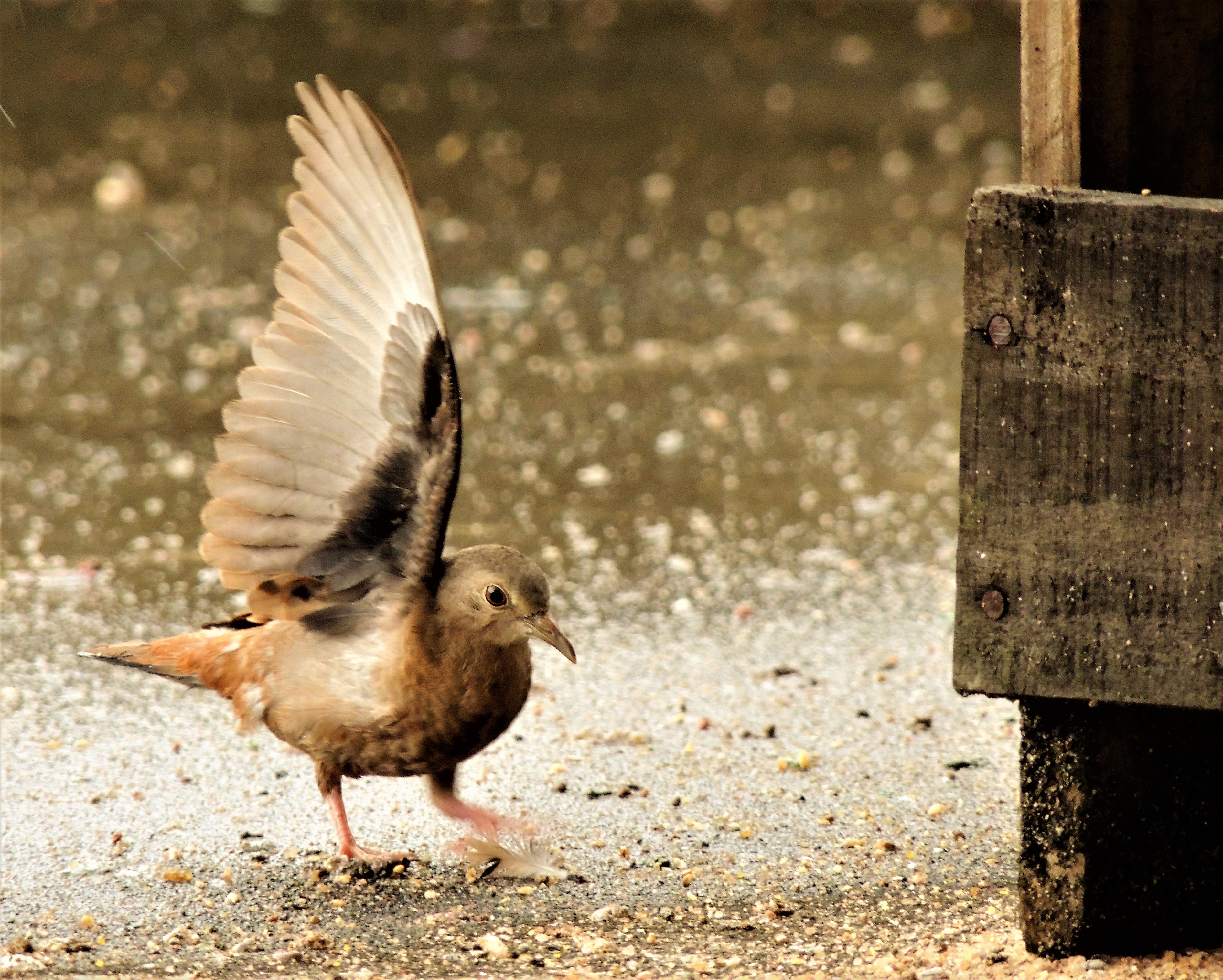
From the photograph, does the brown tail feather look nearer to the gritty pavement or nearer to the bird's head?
the gritty pavement

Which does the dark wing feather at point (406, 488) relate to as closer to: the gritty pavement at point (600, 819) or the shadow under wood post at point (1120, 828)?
the gritty pavement at point (600, 819)

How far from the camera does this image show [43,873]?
3.50 meters

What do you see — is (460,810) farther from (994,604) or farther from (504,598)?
(994,604)

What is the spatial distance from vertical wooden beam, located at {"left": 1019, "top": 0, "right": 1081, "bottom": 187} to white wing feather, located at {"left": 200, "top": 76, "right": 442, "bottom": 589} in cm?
120

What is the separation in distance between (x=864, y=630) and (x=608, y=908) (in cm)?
176

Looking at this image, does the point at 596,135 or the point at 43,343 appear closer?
the point at 43,343

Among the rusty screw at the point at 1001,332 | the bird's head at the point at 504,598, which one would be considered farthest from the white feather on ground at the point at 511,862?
the rusty screw at the point at 1001,332

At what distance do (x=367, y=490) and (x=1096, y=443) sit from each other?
146cm

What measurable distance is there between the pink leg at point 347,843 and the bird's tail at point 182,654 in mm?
411

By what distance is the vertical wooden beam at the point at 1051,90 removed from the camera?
9.14ft

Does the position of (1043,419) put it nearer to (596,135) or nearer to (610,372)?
(610,372)

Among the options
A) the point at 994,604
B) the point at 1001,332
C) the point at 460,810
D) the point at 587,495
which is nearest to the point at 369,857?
the point at 460,810

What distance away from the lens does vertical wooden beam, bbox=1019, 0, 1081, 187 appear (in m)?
2.79

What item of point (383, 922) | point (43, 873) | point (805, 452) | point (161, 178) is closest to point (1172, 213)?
point (383, 922)
